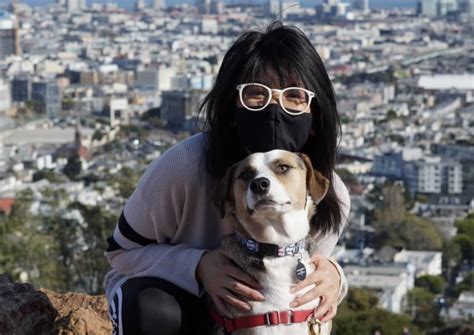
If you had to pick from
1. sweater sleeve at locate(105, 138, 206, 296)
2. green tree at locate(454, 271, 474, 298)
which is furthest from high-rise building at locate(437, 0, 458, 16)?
sweater sleeve at locate(105, 138, 206, 296)

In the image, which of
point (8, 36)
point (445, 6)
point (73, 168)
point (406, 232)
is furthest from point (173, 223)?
point (445, 6)

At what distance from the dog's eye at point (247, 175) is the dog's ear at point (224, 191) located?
36 millimetres

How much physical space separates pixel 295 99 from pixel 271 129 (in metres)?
0.07

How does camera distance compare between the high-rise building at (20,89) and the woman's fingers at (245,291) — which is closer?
the woman's fingers at (245,291)

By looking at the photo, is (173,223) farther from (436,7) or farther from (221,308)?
(436,7)

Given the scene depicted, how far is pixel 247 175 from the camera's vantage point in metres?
1.78

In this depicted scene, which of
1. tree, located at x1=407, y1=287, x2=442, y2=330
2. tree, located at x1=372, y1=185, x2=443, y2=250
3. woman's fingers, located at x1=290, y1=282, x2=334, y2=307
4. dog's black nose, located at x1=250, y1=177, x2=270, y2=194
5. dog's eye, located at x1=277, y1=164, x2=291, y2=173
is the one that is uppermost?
dog's eye, located at x1=277, y1=164, x2=291, y2=173

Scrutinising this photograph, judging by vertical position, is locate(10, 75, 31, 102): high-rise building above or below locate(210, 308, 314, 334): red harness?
below

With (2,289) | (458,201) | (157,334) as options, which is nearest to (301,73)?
(157,334)

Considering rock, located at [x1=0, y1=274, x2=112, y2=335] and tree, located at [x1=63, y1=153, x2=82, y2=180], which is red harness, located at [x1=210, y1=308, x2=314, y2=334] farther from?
tree, located at [x1=63, y1=153, x2=82, y2=180]

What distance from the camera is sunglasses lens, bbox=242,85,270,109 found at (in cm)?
194

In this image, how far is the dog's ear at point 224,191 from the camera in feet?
6.03

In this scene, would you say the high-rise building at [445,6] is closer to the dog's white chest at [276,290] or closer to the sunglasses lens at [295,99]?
the sunglasses lens at [295,99]

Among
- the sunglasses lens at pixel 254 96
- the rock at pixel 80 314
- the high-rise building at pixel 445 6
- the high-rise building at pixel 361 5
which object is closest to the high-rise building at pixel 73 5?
the high-rise building at pixel 361 5
